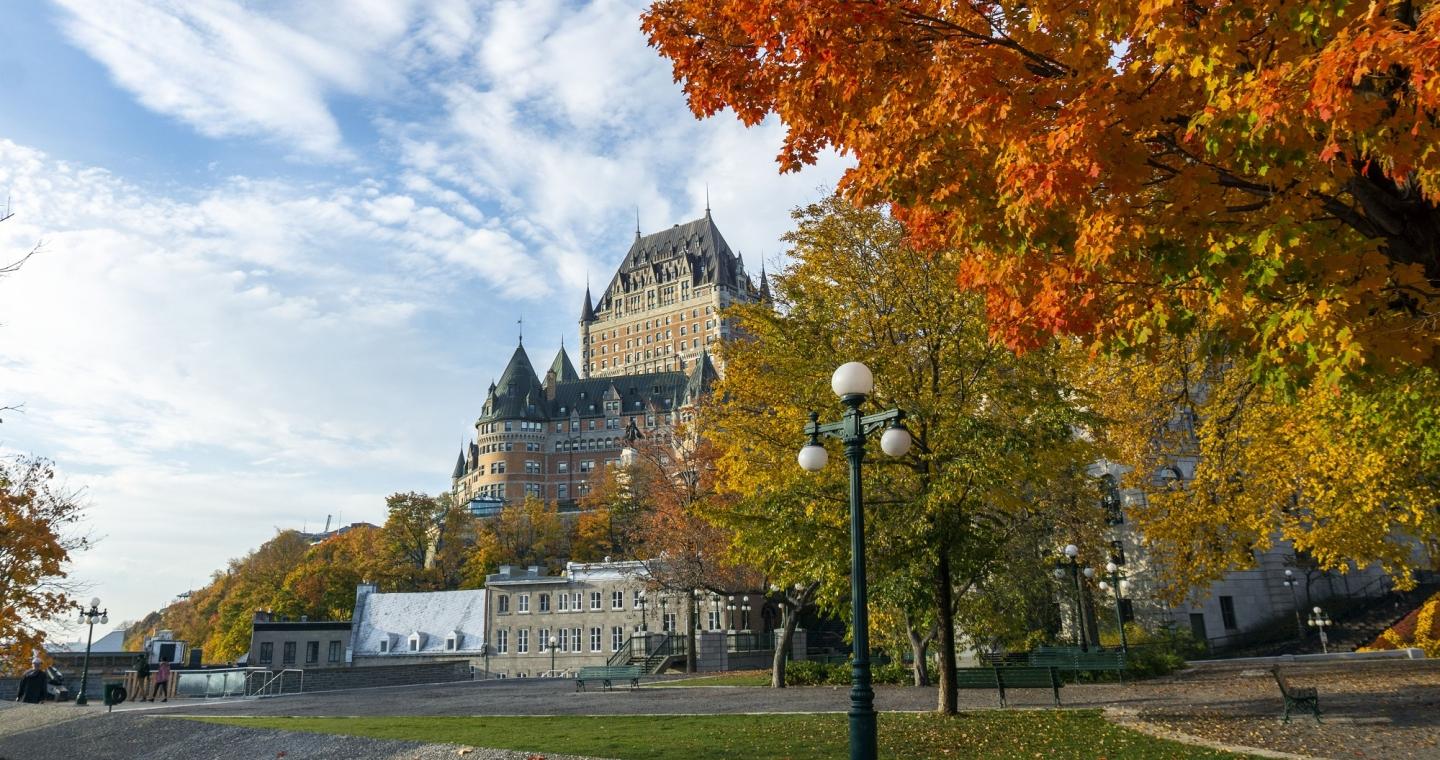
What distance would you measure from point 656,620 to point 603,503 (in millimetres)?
41813

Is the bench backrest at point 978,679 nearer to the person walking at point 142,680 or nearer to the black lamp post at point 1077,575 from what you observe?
the black lamp post at point 1077,575

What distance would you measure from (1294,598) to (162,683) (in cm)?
4481

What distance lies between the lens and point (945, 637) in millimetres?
17266

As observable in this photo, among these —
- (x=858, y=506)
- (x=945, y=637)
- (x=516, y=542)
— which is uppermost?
(x=516, y=542)

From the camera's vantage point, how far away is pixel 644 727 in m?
16.8

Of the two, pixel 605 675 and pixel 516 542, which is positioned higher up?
pixel 516 542

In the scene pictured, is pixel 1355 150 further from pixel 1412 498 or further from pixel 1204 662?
pixel 1204 662

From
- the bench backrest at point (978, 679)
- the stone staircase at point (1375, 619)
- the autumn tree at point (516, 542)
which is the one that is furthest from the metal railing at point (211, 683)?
the autumn tree at point (516, 542)

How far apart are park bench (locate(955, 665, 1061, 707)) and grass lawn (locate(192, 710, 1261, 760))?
175 cm

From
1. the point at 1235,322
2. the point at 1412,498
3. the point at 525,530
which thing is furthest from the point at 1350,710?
the point at 525,530

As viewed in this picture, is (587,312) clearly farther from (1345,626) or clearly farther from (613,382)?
(1345,626)

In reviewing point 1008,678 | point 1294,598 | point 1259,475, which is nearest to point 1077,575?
point 1259,475

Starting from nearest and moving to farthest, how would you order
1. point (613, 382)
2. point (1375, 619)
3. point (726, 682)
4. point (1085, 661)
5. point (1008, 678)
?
point (1008, 678) < point (1085, 661) < point (726, 682) < point (1375, 619) < point (613, 382)

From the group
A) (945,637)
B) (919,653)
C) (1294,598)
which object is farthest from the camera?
(1294,598)
